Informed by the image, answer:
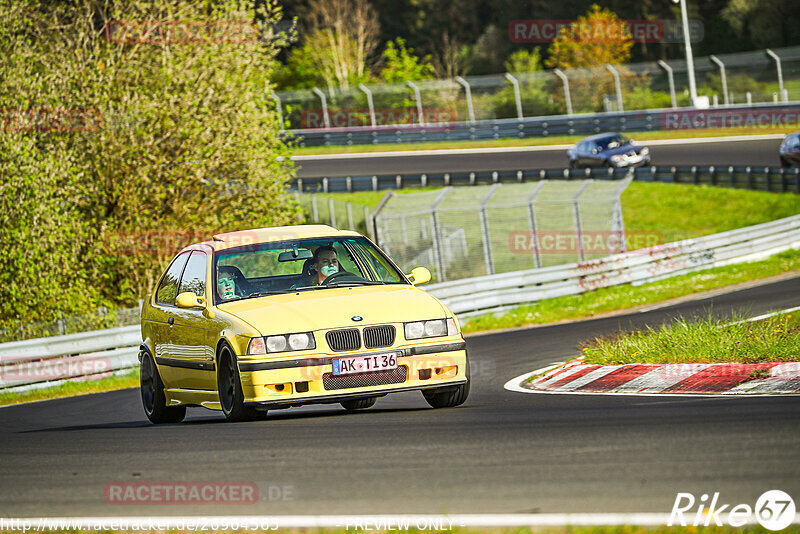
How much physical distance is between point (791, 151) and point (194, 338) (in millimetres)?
30364

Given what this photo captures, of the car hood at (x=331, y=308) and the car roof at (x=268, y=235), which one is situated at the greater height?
the car roof at (x=268, y=235)

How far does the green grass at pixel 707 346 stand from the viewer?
10269 millimetres

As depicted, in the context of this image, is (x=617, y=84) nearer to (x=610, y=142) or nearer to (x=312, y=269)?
(x=610, y=142)

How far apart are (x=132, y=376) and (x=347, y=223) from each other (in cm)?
1544

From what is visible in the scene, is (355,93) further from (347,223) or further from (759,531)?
(759,531)

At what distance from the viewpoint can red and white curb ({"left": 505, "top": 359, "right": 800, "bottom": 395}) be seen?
30.3 ft

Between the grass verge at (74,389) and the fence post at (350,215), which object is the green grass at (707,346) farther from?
the fence post at (350,215)

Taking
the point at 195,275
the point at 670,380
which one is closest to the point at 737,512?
the point at 670,380

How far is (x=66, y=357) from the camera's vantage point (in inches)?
678

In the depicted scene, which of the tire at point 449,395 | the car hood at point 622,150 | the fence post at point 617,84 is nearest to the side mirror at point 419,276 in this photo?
the tire at point 449,395

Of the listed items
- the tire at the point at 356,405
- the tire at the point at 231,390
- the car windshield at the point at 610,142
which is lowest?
the car windshield at the point at 610,142

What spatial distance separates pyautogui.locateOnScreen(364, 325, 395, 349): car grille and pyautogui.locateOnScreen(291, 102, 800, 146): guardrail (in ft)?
146

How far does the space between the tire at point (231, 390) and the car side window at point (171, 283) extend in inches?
62.7

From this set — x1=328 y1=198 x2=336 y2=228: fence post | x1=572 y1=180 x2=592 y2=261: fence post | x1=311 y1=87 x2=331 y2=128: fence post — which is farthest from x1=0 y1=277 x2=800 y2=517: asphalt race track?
x1=311 y1=87 x2=331 y2=128: fence post
